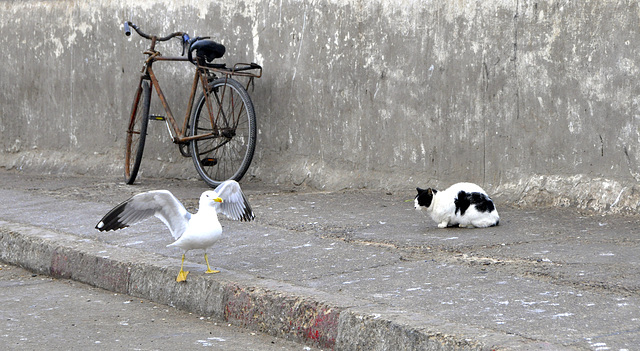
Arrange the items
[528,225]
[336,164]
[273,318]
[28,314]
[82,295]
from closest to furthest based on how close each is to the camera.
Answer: [273,318] < [28,314] < [82,295] < [528,225] < [336,164]

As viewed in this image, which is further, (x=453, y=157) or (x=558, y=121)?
(x=453, y=157)

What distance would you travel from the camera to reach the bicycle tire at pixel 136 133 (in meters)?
7.87

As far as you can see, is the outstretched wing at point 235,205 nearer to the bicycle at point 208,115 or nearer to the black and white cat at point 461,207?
the black and white cat at point 461,207

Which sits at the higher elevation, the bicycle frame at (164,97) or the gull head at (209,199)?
the bicycle frame at (164,97)

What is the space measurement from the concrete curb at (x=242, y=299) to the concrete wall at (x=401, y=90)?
2.61 metres

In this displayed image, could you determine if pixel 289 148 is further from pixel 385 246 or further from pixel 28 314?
pixel 28 314

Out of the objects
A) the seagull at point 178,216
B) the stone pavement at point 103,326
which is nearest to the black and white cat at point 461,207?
the seagull at point 178,216

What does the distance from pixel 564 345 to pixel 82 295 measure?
2.87 meters

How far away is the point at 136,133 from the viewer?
8.18m

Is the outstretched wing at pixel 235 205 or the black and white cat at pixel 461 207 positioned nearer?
the outstretched wing at pixel 235 205

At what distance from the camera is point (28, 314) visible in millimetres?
4219

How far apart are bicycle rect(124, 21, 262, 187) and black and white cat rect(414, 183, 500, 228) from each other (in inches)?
84.8

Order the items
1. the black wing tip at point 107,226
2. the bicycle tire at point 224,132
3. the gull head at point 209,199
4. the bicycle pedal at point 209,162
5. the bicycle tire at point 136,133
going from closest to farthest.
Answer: the gull head at point 209,199 → the black wing tip at point 107,226 → the bicycle tire at point 224,132 → the bicycle pedal at point 209,162 → the bicycle tire at point 136,133

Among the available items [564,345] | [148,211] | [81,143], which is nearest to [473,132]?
[148,211]
